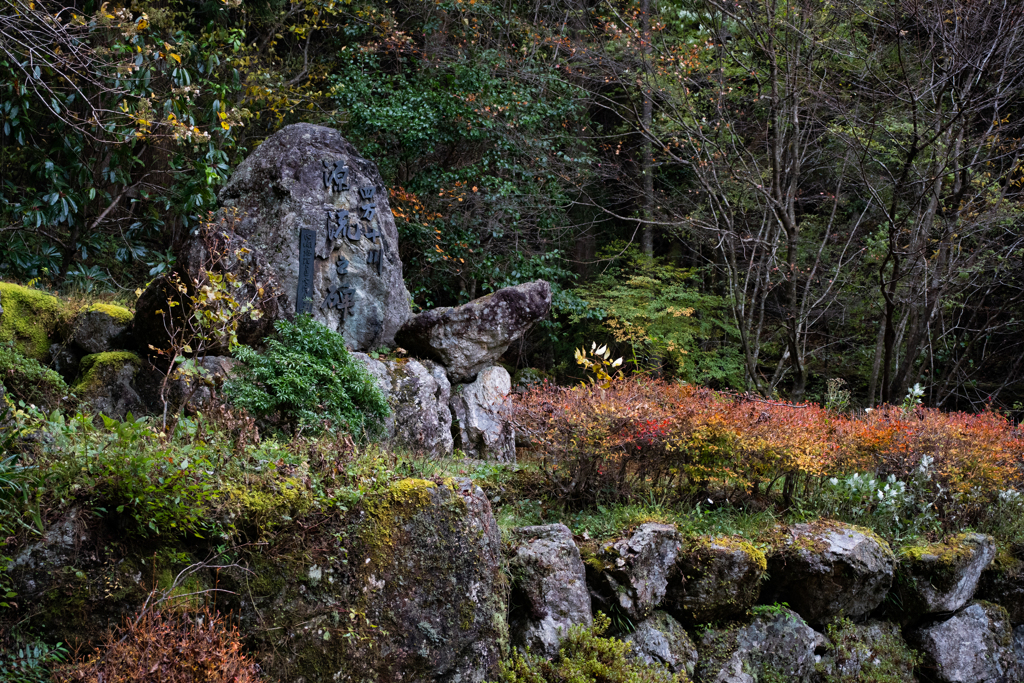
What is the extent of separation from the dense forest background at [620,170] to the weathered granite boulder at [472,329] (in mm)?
1740

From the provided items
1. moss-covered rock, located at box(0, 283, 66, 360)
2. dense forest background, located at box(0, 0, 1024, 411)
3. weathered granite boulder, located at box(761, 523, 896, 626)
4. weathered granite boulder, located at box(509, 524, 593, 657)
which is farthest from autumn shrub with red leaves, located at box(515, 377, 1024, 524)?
moss-covered rock, located at box(0, 283, 66, 360)

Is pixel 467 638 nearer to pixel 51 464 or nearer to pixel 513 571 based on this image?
pixel 513 571

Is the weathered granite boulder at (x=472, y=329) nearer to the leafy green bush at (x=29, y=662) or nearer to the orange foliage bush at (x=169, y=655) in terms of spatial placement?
the orange foliage bush at (x=169, y=655)

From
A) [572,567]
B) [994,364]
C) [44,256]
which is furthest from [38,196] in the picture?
[994,364]

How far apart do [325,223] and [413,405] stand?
2.16m

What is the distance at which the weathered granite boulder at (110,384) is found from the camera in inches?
238

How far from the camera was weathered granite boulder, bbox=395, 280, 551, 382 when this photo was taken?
816 centimetres

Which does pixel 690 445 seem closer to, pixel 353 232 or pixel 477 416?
pixel 477 416

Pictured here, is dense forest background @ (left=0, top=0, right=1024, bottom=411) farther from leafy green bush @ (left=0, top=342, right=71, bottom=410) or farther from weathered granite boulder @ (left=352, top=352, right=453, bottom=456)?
weathered granite boulder @ (left=352, top=352, right=453, bottom=456)

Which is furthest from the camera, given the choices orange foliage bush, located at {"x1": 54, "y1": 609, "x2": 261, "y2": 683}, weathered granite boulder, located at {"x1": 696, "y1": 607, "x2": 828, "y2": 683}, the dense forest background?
the dense forest background

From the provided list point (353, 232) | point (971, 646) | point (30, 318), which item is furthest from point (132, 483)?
point (971, 646)

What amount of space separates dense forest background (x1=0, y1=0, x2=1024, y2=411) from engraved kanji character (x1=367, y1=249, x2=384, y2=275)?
2.10 metres

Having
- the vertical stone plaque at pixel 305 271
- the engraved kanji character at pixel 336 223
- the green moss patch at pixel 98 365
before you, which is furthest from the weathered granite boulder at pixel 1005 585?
the green moss patch at pixel 98 365

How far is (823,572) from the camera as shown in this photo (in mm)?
5098
